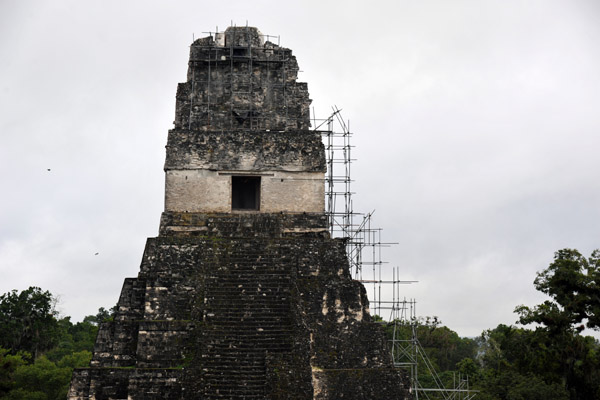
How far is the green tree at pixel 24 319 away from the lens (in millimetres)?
23531

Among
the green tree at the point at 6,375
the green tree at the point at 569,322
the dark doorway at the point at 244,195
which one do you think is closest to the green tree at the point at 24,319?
the green tree at the point at 6,375

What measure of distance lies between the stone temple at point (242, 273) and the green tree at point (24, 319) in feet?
38.3

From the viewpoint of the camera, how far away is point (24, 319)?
23.8 metres

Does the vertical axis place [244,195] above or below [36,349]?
above

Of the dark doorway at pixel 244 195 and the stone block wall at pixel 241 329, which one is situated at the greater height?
the dark doorway at pixel 244 195

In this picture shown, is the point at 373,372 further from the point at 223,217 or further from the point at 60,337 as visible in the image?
the point at 60,337

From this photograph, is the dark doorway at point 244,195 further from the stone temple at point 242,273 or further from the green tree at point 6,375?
the green tree at point 6,375

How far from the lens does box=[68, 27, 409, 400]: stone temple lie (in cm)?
1065

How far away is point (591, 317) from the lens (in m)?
15.1

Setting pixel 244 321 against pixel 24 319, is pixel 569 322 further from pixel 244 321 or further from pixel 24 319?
pixel 24 319

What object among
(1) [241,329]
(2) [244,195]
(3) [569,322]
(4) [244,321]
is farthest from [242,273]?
(3) [569,322]

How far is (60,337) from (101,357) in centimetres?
1684

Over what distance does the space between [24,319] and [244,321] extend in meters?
15.0

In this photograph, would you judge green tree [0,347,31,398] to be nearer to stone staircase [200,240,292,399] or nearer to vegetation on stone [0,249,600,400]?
vegetation on stone [0,249,600,400]
